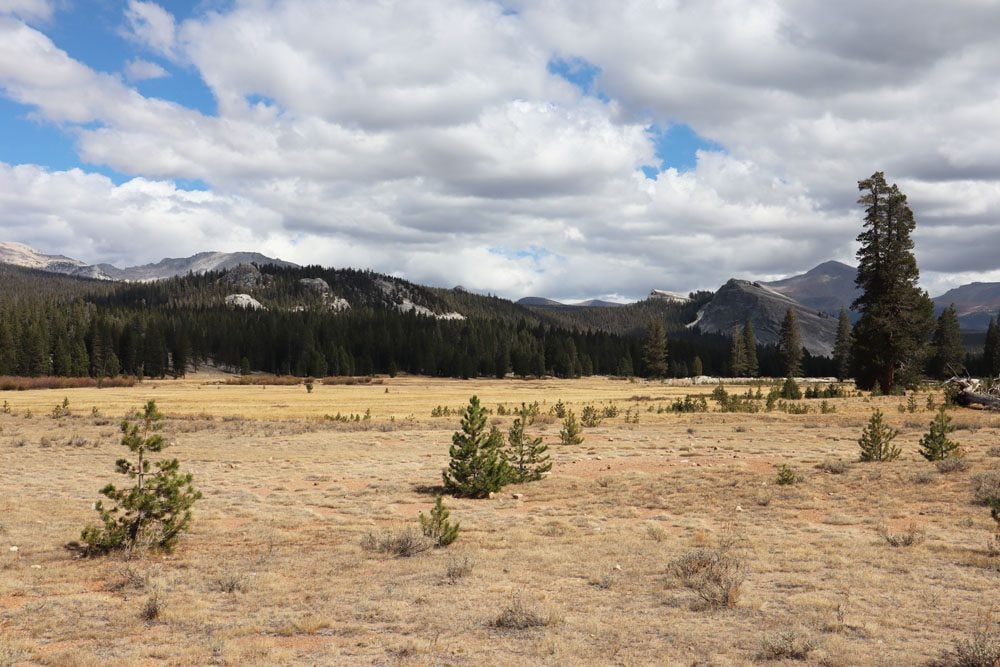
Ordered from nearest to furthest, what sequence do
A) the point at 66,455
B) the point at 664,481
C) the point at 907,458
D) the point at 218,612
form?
1. the point at 218,612
2. the point at 664,481
3. the point at 907,458
4. the point at 66,455

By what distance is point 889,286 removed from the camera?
4359cm

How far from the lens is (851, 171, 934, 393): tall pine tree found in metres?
43.0

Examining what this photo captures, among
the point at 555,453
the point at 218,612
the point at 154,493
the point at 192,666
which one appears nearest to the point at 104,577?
the point at 154,493

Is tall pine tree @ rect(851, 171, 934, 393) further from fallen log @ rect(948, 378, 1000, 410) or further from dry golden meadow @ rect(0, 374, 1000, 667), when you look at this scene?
dry golden meadow @ rect(0, 374, 1000, 667)

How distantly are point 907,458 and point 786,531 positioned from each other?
39.1 ft

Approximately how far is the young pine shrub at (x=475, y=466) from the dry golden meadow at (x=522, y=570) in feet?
2.19

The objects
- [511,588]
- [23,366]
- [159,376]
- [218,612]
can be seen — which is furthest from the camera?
[159,376]

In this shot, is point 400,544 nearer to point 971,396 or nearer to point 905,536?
point 905,536

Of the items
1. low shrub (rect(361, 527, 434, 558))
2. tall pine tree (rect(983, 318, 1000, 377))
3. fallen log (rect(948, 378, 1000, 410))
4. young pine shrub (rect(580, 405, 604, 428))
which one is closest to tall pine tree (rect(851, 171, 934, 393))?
fallen log (rect(948, 378, 1000, 410))

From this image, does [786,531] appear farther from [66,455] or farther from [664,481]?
[66,455]

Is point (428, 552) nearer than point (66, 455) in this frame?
Yes

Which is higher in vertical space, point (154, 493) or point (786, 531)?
point (154, 493)

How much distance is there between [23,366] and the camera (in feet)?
356

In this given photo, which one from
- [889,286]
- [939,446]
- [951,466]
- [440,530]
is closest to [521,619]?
[440,530]
